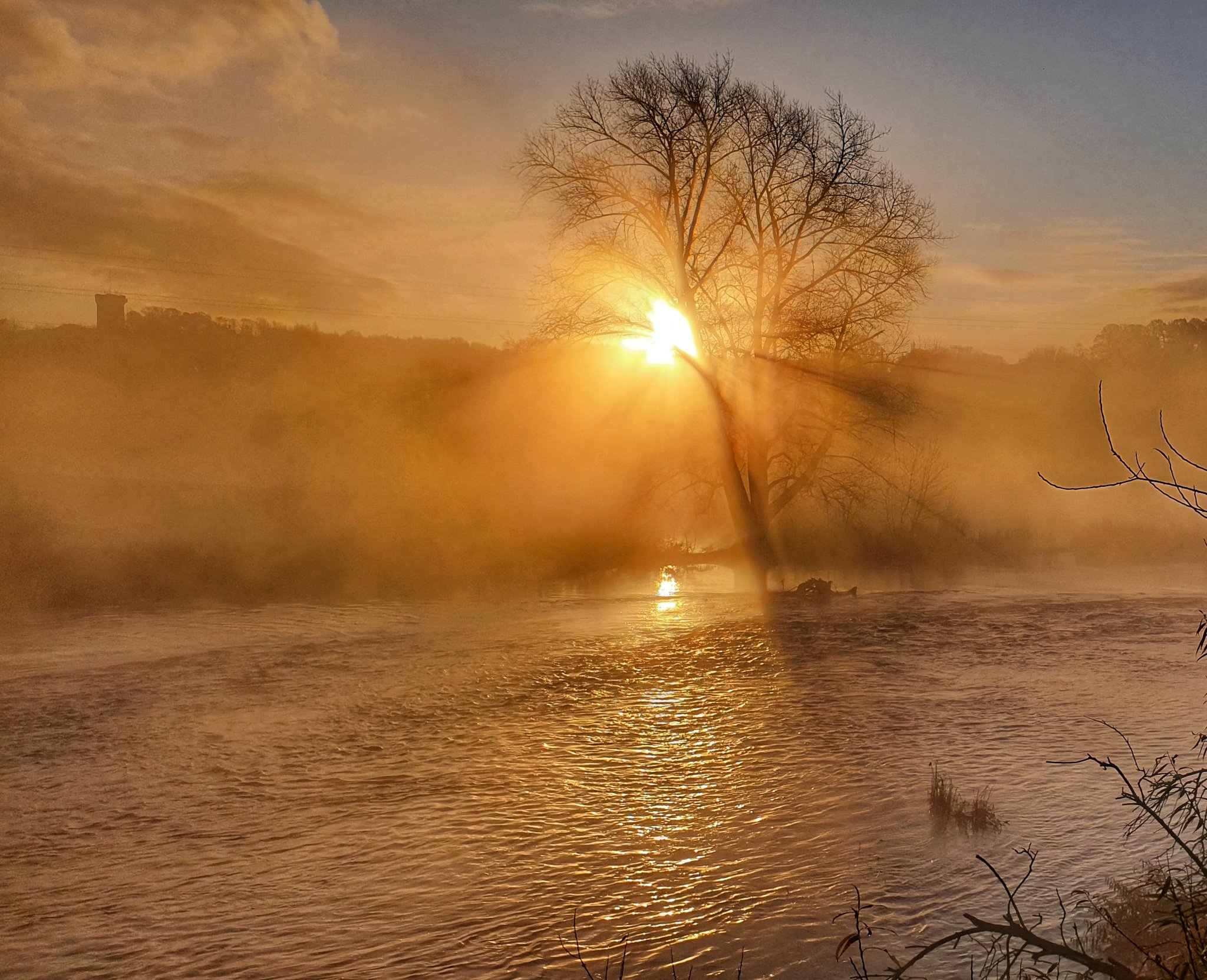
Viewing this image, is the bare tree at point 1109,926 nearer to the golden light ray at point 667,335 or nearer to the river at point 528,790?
the river at point 528,790

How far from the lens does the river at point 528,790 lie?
5645 mm

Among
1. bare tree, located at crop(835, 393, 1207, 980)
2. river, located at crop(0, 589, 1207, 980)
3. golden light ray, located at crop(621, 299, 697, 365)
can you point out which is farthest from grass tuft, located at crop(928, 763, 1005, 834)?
golden light ray, located at crop(621, 299, 697, 365)

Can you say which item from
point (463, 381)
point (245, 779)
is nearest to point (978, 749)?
point (245, 779)

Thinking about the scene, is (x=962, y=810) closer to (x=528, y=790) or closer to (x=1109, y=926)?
(x=1109, y=926)

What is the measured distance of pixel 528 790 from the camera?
815 centimetres

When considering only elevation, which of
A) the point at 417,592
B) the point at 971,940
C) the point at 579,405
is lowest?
the point at 971,940

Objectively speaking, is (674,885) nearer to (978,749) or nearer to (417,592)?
(978,749)

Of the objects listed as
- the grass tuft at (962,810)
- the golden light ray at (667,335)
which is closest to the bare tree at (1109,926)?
the grass tuft at (962,810)

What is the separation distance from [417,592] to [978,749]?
13.5m

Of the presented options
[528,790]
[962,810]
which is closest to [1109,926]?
[962,810]

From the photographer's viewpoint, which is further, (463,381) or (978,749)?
(463,381)

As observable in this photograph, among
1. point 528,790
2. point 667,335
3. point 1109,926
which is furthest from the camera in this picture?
point 667,335

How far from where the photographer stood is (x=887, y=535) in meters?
30.6

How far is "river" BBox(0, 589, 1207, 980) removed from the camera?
5.64 metres
